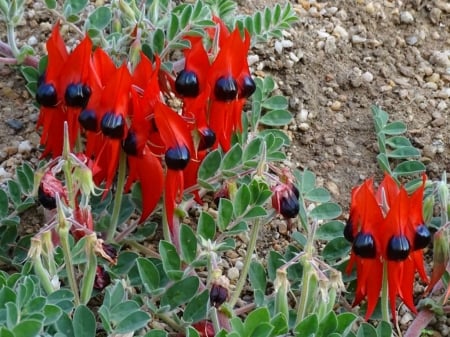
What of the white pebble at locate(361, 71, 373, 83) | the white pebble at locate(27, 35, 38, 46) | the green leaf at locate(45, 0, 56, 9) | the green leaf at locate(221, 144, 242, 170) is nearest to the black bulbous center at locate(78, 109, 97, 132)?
the green leaf at locate(221, 144, 242, 170)

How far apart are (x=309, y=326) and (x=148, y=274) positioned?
1.28 ft

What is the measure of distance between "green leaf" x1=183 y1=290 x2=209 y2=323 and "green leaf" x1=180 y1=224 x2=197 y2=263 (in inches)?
3.7

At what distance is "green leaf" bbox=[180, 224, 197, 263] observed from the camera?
2.19 meters

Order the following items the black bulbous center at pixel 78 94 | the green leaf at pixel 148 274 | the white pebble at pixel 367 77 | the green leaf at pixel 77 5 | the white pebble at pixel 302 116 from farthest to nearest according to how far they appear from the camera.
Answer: the white pebble at pixel 367 77 → the white pebble at pixel 302 116 → the green leaf at pixel 77 5 → the black bulbous center at pixel 78 94 → the green leaf at pixel 148 274

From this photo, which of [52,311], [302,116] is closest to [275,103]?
[302,116]

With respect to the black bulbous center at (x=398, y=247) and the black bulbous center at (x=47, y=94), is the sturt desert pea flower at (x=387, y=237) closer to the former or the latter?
the black bulbous center at (x=398, y=247)

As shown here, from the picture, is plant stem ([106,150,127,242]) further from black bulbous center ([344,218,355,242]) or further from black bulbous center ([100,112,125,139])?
black bulbous center ([344,218,355,242])

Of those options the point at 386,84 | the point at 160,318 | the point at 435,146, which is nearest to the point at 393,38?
the point at 386,84

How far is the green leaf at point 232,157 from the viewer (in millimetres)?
2398

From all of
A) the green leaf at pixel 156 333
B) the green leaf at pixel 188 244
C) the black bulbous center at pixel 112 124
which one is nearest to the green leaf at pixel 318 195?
the green leaf at pixel 188 244

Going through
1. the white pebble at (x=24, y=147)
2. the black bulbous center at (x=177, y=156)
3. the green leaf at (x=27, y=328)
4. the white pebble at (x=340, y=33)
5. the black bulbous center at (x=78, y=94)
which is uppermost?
the black bulbous center at (x=78, y=94)

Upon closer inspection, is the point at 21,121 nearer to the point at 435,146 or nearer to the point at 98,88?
the point at 98,88

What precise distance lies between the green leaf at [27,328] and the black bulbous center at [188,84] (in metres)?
0.78

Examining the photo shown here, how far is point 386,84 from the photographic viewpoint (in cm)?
307
